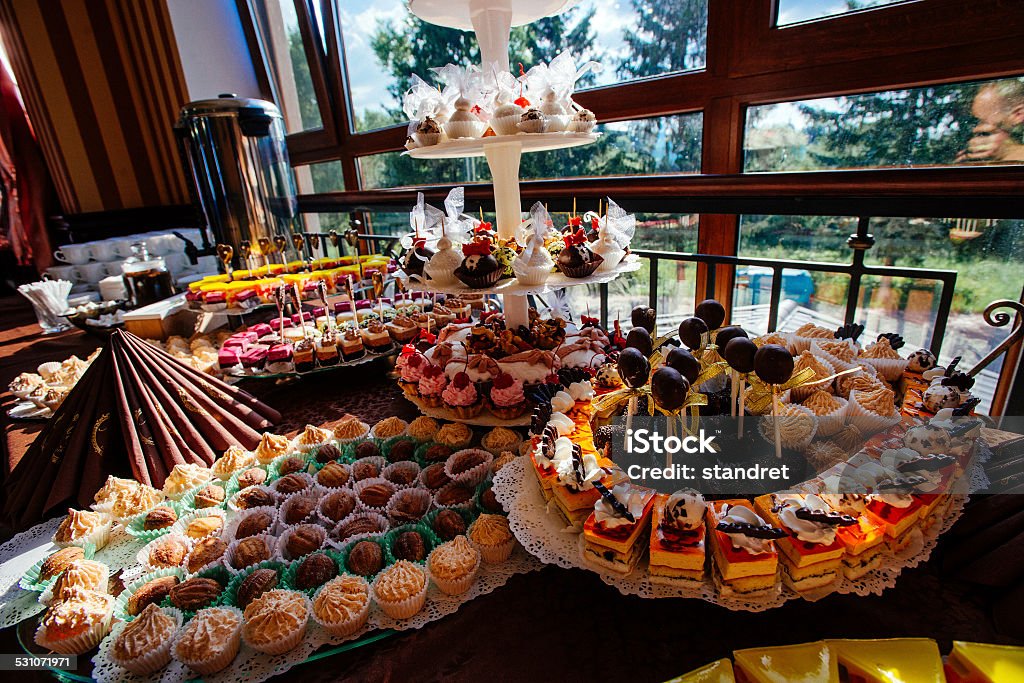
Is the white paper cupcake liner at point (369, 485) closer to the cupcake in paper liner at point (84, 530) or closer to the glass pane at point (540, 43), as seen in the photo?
the cupcake in paper liner at point (84, 530)

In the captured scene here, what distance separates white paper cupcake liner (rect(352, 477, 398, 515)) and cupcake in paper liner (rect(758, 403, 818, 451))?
2.43 ft

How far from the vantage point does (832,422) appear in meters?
0.90

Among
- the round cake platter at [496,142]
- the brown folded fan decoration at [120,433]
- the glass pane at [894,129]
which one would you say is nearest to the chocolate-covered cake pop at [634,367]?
the round cake platter at [496,142]

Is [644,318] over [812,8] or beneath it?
beneath

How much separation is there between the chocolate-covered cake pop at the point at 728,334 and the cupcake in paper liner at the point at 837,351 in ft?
1.29

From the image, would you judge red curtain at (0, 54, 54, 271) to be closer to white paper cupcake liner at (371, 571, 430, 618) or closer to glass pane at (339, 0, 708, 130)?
glass pane at (339, 0, 708, 130)

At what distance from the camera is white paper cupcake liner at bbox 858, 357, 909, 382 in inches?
40.0

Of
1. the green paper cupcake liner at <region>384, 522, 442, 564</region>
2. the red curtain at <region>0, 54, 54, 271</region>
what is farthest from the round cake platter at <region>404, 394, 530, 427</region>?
the red curtain at <region>0, 54, 54, 271</region>

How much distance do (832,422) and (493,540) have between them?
2.14 ft

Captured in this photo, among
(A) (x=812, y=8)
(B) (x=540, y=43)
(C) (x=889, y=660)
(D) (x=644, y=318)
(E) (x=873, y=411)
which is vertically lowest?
(C) (x=889, y=660)

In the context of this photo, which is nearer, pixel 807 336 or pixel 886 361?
pixel 886 361

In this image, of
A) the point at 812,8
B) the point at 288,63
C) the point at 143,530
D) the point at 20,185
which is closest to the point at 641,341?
the point at 143,530

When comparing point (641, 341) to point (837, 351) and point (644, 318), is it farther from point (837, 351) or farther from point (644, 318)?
point (837, 351)

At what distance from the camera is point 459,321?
164 centimetres
